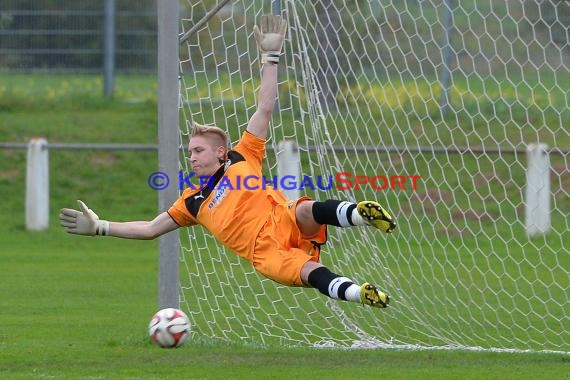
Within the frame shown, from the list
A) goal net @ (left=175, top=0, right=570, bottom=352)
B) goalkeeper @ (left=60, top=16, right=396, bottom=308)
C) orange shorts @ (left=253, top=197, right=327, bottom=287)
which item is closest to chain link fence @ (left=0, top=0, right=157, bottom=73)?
goal net @ (left=175, top=0, right=570, bottom=352)

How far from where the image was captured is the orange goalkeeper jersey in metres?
8.31

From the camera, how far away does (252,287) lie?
11.5 m

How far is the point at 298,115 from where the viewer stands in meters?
10.3

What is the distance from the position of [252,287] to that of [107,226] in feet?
10.5

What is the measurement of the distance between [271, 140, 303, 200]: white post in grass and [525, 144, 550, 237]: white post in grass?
95.9 inches

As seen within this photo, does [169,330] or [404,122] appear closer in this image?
[169,330]

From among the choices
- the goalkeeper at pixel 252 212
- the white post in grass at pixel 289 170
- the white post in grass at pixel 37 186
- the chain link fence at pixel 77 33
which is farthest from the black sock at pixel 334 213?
the chain link fence at pixel 77 33

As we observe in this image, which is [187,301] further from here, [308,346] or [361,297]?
[361,297]

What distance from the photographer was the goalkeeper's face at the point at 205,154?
331 inches

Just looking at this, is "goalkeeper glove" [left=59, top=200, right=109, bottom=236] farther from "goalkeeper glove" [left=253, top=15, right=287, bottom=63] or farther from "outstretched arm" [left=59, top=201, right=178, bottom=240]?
"goalkeeper glove" [left=253, top=15, right=287, bottom=63]

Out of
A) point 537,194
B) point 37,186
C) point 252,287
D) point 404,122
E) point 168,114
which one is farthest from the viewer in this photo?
point 37,186

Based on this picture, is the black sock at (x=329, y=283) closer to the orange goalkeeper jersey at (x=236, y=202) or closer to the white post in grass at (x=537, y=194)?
the orange goalkeeper jersey at (x=236, y=202)

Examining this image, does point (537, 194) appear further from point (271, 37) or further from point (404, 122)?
point (271, 37)

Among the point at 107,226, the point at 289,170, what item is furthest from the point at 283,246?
the point at 289,170
